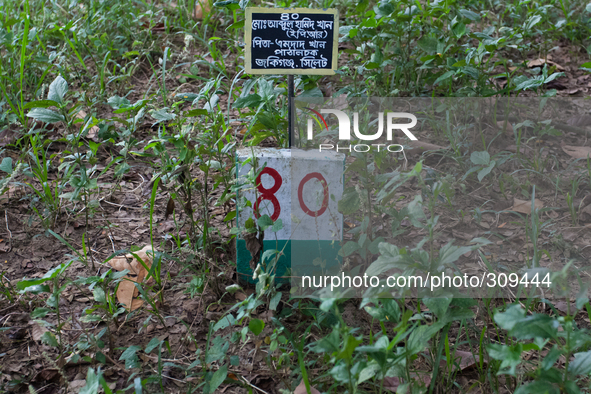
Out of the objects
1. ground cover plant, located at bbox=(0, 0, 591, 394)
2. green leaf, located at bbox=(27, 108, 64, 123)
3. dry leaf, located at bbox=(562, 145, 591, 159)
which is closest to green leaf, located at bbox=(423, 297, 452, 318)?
ground cover plant, located at bbox=(0, 0, 591, 394)

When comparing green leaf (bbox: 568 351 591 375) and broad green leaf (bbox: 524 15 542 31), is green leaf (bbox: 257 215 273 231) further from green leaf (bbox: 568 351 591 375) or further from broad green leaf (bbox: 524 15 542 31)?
broad green leaf (bbox: 524 15 542 31)

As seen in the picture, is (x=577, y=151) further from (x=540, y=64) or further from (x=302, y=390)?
(x=302, y=390)

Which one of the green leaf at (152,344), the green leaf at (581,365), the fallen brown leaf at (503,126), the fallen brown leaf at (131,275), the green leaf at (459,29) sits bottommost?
the green leaf at (152,344)

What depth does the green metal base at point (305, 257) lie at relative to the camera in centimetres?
173

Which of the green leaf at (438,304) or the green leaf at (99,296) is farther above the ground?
the green leaf at (438,304)

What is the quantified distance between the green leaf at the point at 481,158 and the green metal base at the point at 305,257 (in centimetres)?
74

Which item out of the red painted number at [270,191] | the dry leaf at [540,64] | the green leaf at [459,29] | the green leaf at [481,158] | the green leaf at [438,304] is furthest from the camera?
the dry leaf at [540,64]

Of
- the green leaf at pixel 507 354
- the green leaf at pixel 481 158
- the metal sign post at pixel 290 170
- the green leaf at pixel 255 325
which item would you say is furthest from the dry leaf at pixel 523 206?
the green leaf at pixel 255 325

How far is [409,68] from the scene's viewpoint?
108 inches

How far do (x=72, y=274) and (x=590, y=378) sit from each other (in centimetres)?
173

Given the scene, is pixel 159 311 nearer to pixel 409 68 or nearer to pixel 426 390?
pixel 426 390

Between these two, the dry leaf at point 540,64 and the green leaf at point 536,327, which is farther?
the dry leaf at point 540,64

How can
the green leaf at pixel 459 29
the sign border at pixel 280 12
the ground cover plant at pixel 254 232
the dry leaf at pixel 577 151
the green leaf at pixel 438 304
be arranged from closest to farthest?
the green leaf at pixel 438 304
the ground cover plant at pixel 254 232
the sign border at pixel 280 12
the dry leaf at pixel 577 151
the green leaf at pixel 459 29

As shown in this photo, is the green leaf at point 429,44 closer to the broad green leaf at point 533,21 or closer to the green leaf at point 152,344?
the broad green leaf at point 533,21
